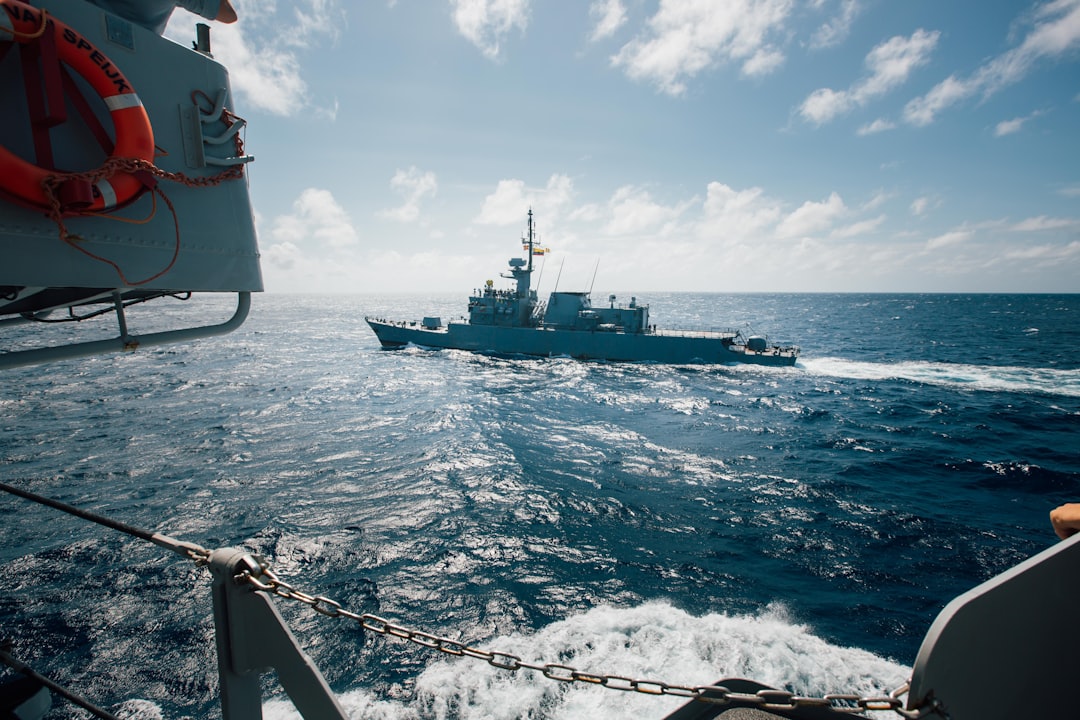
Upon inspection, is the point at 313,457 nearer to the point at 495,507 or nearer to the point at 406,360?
the point at 495,507

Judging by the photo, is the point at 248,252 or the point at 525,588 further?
the point at 525,588

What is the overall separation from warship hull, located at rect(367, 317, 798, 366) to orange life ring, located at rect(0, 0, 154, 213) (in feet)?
112

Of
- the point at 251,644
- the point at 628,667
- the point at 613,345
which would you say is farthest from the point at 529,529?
the point at 613,345

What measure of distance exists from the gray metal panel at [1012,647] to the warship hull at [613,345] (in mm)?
34311

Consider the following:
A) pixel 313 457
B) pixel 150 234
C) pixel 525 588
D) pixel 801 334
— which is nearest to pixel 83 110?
pixel 150 234

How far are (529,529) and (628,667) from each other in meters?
4.56

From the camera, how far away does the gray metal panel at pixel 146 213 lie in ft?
10.6

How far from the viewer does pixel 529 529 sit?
37.4 ft

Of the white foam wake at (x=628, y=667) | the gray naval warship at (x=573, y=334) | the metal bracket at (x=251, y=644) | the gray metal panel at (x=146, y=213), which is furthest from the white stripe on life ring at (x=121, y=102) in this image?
the gray naval warship at (x=573, y=334)

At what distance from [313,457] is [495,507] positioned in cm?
772

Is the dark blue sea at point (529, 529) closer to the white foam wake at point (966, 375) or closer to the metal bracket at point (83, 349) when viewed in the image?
the white foam wake at point (966, 375)

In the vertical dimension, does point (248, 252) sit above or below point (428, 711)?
above

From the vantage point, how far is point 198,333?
5199 millimetres

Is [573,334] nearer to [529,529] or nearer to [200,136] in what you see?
[529,529]
